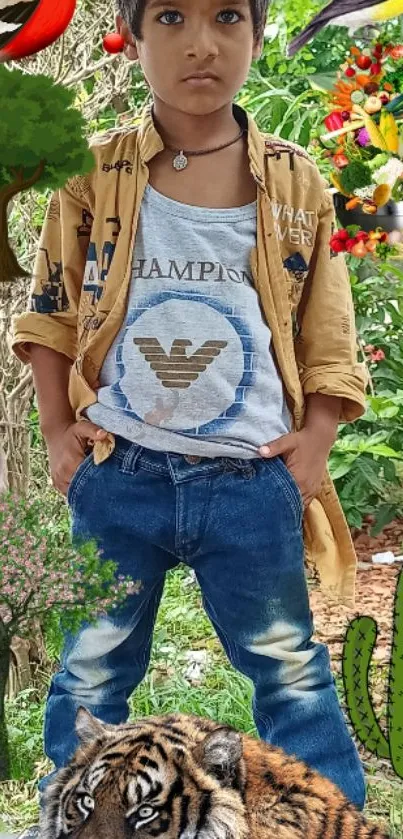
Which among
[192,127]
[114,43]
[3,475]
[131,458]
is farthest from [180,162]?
[3,475]

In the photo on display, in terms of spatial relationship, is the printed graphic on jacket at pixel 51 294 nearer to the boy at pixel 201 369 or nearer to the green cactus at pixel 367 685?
the boy at pixel 201 369

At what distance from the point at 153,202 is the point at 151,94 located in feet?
0.45

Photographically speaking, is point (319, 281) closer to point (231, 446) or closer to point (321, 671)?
point (231, 446)

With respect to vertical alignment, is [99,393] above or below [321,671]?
above

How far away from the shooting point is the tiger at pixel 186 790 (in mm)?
1301

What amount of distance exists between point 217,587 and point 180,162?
17.3 inches

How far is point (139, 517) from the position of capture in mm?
1364

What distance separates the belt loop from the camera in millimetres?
1358

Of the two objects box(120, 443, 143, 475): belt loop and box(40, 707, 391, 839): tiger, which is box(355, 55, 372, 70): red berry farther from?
box(40, 707, 391, 839): tiger

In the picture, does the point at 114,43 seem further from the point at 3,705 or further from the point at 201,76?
the point at 3,705

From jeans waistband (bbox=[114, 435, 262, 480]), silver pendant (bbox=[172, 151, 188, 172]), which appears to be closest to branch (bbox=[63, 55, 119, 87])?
silver pendant (bbox=[172, 151, 188, 172])

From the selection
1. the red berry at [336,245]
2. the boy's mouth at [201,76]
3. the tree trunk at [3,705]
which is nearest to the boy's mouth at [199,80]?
the boy's mouth at [201,76]

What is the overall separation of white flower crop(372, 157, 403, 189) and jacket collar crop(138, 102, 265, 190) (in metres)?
0.13

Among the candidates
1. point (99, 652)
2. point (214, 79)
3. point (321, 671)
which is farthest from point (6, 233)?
point (321, 671)
